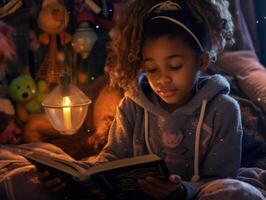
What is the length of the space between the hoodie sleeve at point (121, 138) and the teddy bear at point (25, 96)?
473 mm

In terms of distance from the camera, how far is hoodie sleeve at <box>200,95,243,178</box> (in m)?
1.31

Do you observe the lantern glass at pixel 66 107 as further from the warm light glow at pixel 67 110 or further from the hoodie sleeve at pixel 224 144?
the hoodie sleeve at pixel 224 144

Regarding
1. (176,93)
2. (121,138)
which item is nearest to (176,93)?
(176,93)

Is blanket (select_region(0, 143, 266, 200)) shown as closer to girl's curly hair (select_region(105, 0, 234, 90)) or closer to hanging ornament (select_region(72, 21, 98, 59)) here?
girl's curly hair (select_region(105, 0, 234, 90))

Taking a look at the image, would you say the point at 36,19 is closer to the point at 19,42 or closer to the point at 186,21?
the point at 19,42

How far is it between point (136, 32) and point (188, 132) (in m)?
0.31

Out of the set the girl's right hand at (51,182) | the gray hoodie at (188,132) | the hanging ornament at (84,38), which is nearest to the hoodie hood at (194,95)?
the gray hoodie at (188,132)

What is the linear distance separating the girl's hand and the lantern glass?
503 millimetres

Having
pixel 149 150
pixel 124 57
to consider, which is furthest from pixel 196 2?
pixel 149 150

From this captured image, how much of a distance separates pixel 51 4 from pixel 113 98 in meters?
0.45

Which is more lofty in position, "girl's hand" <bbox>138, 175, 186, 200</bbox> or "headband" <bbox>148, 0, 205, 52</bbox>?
"headband" <bbox>148, 0, 205, 52</bbox>

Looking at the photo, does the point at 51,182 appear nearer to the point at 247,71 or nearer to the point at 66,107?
the point at 66,107

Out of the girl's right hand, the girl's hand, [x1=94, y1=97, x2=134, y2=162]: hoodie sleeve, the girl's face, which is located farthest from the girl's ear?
the girl's right hand

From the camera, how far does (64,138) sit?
176cm
